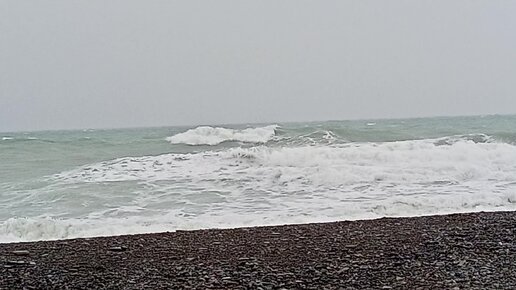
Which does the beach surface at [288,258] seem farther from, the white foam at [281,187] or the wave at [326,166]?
the wave at [326,166]

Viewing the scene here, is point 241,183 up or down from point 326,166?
down

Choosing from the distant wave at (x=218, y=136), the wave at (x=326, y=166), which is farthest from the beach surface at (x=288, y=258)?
the distant wave at (x=218, y=136)

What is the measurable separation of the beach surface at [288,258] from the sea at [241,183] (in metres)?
1.51

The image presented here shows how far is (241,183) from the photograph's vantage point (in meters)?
9.74

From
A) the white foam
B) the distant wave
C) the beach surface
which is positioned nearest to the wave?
the white foam

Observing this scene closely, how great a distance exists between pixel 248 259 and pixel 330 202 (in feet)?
13.0

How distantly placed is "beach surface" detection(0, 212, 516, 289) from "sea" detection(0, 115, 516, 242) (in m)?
1.51

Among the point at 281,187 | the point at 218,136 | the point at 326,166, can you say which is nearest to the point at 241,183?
the point at 281,187

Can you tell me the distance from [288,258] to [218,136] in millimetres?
14518

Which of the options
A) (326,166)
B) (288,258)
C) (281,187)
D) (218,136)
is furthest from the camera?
(218,136)

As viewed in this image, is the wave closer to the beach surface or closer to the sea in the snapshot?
the sea

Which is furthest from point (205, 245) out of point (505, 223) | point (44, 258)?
point (505, 223)

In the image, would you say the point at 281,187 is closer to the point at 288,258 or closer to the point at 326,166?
the point at 326,166

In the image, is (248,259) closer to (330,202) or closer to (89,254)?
(89,254)
